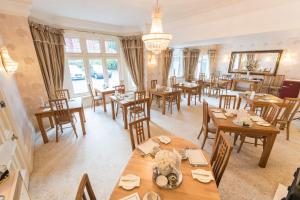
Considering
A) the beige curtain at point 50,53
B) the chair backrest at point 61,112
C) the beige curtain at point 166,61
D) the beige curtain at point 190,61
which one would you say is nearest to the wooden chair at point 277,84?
the beige curtain at point 190,61

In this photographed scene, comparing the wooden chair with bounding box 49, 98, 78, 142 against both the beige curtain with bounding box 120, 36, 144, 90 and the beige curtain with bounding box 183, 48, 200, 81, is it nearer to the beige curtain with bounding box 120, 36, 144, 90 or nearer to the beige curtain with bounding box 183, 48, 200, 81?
the beige curtain with bounding box 120, 36, 144, 90

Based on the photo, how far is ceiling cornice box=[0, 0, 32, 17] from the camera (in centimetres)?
269

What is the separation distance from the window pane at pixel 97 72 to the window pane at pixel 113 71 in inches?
12.3

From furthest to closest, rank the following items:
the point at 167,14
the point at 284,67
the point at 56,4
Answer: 1. the point at 284,67
2. the point at 167,14
3. the point at 56,4

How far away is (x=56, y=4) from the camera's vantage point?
3.13m

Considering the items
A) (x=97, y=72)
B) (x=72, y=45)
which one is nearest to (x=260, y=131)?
(x=97, y=72)

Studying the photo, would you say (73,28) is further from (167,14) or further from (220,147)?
(220,147)

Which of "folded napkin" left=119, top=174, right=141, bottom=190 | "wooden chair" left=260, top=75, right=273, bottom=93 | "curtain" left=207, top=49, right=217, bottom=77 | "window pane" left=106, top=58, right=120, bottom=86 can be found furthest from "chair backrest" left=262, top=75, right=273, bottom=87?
"folded napkin" left=119, top=174, right=141, bottom=190

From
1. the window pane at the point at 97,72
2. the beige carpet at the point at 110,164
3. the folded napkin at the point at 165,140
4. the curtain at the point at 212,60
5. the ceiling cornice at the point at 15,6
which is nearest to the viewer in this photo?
the folded napkin at the point at 165,140

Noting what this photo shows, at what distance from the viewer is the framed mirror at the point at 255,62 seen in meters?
6.47

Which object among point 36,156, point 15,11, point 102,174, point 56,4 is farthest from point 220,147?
point 15,11

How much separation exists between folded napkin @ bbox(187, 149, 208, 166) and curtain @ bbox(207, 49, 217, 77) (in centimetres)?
803

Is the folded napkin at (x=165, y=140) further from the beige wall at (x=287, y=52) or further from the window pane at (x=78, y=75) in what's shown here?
the beige wall at (x=287, y=52)

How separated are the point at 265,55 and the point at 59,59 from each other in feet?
28.8
